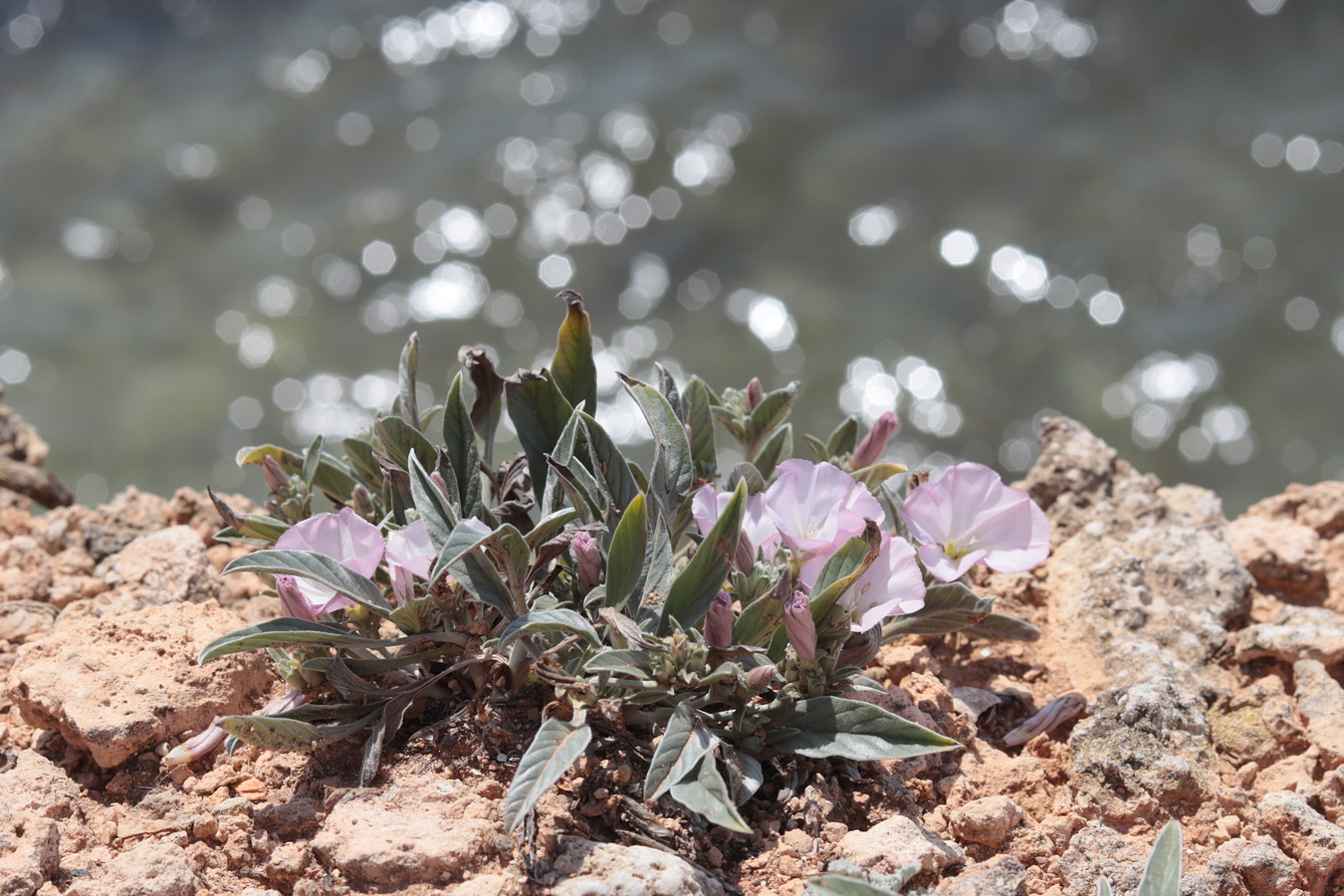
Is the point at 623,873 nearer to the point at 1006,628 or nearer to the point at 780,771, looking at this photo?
the point at 780,771

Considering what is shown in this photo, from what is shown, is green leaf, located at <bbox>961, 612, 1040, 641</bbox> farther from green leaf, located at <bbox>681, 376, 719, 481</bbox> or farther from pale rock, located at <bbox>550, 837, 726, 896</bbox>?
pale rock, located at <bbox>550, 837, 726, 896</bbox>

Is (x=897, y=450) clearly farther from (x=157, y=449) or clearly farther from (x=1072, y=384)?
(x=157, y=449)

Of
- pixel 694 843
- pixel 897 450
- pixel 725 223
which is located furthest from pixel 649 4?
pixel 694 843

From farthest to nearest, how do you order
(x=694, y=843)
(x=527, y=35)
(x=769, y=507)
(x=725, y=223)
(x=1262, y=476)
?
(x=527, y=35), (x=725, y=223), (x=1262, y=476), (x=769, y=507), (x=694, y=843)

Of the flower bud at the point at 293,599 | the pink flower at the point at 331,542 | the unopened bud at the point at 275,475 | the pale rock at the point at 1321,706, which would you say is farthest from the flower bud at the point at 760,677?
the pale rock at the point at 1321,706

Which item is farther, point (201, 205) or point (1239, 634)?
point (201, 205)

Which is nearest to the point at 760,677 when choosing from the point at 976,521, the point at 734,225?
the point at 976,521

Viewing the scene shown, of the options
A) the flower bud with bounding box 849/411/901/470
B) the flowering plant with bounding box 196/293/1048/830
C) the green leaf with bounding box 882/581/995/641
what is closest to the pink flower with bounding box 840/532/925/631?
the flowering plant with bounding box 196/293/1048/830

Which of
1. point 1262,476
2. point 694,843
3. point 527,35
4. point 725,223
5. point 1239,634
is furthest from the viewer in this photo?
point 527,35
